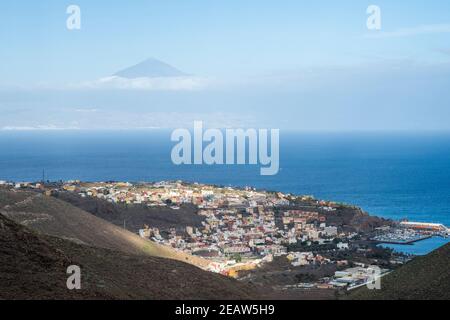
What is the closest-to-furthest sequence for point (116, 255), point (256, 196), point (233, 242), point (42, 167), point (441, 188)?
point (116, 255) < point (233, 242) < point (256, 196) < point (441, 188) < point (42, 167)

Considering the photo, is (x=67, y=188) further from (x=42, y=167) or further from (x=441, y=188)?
(x=42, y=167)

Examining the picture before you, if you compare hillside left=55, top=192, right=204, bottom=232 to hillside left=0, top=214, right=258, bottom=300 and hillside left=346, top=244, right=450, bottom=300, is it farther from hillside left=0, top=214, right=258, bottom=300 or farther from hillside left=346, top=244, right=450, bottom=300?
hillside left=346, top=244, right=450, bottom=300

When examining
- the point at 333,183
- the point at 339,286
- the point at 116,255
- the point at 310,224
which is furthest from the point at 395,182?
the point at 116,255

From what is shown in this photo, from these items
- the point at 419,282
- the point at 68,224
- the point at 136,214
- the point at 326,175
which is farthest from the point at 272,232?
the point at 326,175

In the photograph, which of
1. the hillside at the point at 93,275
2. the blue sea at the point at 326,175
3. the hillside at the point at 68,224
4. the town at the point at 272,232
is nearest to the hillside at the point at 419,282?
the hillside at the point at 93,275

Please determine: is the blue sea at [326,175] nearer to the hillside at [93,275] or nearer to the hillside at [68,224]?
the hillside at [68,224]

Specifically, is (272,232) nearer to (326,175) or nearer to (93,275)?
(93,275)
